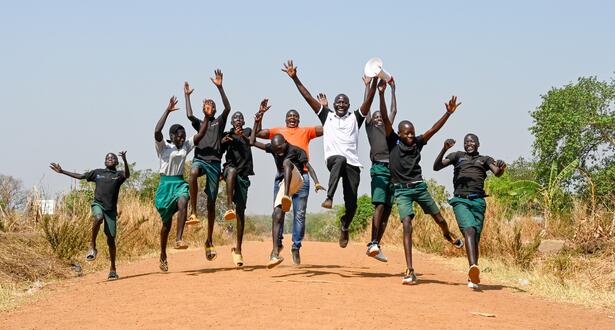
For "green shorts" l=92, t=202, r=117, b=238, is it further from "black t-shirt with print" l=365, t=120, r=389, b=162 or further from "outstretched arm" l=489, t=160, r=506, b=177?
"outstretched arm" l=489, t=160, r=506, b=177

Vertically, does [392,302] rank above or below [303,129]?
below

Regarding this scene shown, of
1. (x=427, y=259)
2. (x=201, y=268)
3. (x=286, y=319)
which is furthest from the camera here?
(x=427, y=259)

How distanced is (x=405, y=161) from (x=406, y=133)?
1.24 feet

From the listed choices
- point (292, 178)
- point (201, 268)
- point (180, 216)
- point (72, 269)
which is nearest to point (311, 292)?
point (292, 178)

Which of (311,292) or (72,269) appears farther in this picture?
(72,269)

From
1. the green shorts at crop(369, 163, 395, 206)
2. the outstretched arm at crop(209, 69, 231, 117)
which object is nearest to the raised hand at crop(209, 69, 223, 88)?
the outstretched arm at crop(209, 69, 231, 117)

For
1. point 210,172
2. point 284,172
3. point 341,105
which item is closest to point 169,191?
point 210,172

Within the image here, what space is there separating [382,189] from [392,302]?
2682 mm

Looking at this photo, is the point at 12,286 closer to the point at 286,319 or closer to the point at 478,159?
the point at 286,319

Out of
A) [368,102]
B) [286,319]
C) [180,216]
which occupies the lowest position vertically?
[286,319]

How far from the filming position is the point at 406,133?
10.2 meters

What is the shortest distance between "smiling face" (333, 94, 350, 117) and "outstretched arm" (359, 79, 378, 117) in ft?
0.70

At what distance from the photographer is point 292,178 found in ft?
35.1

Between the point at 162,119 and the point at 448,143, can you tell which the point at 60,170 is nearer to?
the point at 162,119
